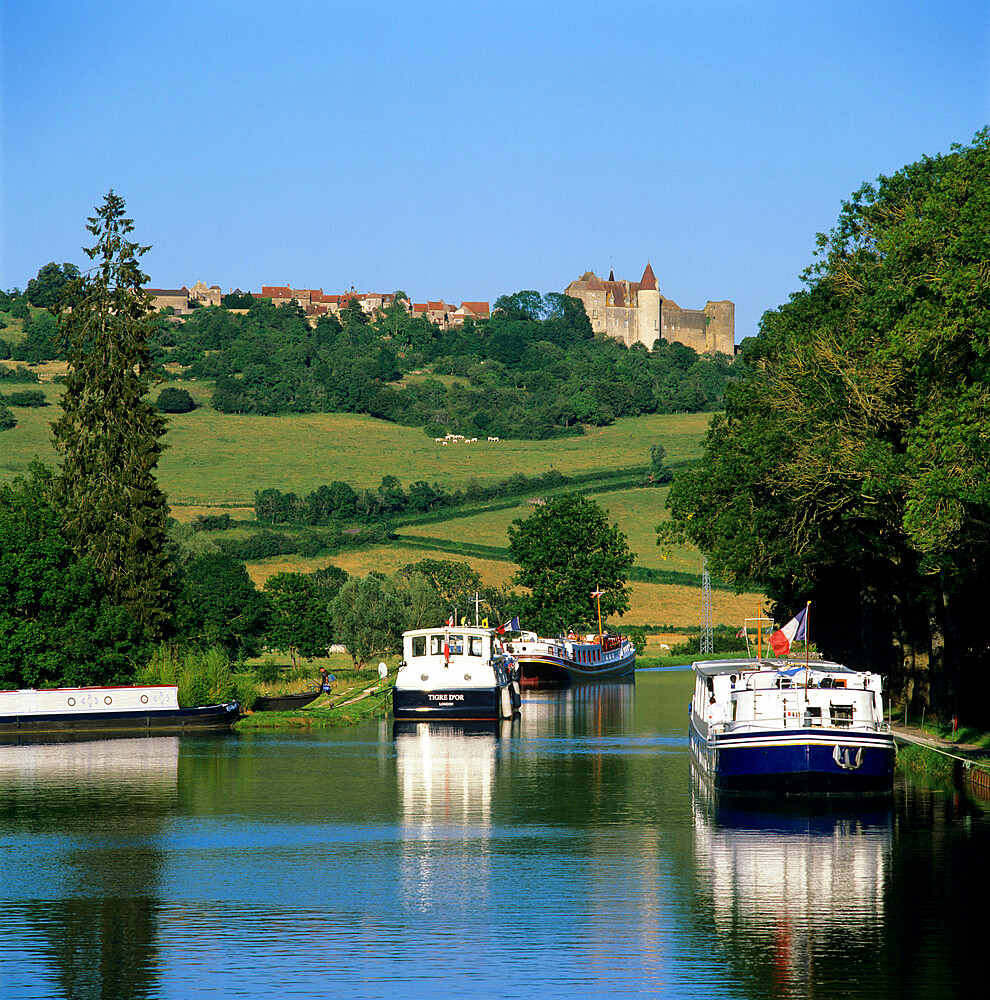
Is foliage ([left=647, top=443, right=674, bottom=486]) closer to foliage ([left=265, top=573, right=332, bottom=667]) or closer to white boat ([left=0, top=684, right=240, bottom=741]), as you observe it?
foliage ([left=265, top=573, right=332, bottom=667])

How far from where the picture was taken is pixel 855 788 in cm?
3259

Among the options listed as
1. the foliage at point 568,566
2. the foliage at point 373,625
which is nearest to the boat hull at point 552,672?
the foliage at point 373,625

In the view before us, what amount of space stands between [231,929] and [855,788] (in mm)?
16912

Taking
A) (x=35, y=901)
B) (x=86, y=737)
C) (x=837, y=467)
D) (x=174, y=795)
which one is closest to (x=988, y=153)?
(x=837, y=467)

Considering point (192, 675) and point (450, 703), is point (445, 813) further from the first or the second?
point (192, 675)

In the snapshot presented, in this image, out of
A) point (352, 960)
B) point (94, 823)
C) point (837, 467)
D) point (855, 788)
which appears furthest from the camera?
point (837, 467)

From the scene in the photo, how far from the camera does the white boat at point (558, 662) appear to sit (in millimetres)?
93938

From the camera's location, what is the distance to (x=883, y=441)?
42406mm

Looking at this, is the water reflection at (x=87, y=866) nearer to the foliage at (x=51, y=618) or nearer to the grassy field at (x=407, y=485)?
the foliage at (x=51, y=618)

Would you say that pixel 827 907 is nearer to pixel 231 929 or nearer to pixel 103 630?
pixel 231 929

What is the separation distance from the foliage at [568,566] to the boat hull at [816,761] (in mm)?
87171

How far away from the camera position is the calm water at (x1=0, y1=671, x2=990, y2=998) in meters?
17.8

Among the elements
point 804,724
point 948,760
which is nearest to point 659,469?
point 948,760

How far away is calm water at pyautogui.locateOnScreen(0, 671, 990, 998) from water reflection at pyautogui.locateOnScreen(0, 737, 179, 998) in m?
0.07
